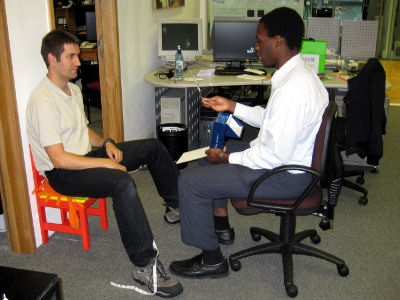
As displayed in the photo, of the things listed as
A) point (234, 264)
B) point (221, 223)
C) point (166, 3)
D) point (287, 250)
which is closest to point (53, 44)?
point (221, 223)

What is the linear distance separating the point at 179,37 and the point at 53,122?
219 centimetres

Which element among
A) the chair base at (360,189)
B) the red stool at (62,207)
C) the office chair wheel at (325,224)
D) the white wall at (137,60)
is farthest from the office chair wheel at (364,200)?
the white wall at (137,60)

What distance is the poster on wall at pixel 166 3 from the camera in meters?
4.20

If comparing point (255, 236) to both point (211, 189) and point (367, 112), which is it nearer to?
point (211, 189)

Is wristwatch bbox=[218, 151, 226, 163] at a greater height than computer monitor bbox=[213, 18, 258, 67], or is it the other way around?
computer monitor bbox=[213, 18, 258, 67]

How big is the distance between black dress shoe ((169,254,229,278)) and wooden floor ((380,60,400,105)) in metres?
4.32

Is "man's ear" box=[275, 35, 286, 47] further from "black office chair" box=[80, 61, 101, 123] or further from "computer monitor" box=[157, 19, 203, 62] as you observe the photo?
"black office chair" box=[80, 61, 101, 123]

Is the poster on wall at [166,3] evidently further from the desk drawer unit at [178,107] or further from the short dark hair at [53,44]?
the short dark hair at [53,44]

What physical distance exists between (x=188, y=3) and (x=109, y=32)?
2541mm

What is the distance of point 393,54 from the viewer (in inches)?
353

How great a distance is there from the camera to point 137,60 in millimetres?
3834

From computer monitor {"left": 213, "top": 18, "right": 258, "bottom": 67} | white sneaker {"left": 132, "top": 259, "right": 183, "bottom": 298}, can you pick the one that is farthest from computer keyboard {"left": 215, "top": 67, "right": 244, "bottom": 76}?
white sneaker {"left": 132, "top": 259, "right": 183, "bottom": 298}

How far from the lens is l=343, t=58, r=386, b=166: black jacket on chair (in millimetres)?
2814

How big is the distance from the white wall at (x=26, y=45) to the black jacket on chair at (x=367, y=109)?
1.91 meters
